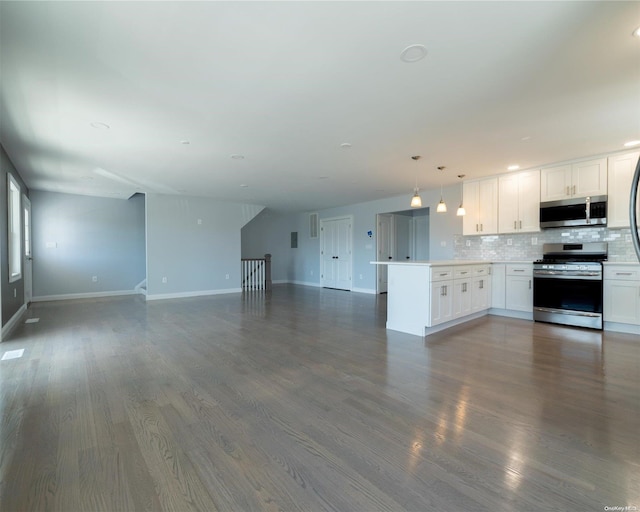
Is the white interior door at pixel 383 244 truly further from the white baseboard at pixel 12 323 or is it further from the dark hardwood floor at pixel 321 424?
the white baseboard at pixel 12 323

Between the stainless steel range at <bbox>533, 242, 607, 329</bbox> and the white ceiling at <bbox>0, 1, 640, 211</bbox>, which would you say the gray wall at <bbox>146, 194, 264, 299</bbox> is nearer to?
the white ceiling at <bbox>0, 1, 640, 211</bbox>

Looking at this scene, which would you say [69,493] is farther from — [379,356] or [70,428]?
[379,356]

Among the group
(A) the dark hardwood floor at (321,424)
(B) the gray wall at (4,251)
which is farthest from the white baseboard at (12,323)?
(A) the dark hardwood floor at (321,424)

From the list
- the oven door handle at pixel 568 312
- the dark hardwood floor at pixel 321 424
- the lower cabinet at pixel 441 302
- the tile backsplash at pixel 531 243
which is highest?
the tile backsplash at pixel 531 243

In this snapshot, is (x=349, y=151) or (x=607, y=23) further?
(x=349, y=151)

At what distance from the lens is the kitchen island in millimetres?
4086

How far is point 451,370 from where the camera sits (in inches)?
114

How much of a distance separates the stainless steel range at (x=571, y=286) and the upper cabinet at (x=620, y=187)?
0.46m

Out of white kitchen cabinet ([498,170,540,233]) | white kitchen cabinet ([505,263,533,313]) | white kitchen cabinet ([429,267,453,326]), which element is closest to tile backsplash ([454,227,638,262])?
white kitchen cabinet ([498,170,540,233])

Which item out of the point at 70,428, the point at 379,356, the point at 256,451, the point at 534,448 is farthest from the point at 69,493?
the point at 379,356

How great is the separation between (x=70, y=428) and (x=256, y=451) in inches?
49.0

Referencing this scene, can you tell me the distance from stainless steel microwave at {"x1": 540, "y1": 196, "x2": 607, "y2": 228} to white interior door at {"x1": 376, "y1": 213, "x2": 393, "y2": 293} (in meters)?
3.79

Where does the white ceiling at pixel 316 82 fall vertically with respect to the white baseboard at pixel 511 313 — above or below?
above

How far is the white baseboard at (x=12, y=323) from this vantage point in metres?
4.11
